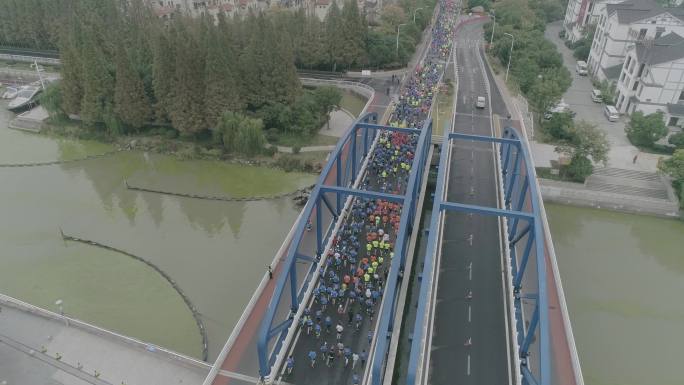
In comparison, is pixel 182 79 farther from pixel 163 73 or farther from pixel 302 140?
pixel 302 140

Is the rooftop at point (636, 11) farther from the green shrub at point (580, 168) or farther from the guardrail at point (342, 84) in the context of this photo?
the guardrail at point (342, 84)

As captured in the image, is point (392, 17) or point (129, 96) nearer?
point (129, 96)

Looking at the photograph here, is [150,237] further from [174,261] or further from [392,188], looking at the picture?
[392,188]

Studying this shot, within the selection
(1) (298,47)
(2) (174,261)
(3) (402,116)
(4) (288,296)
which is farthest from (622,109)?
(2) (174,261)

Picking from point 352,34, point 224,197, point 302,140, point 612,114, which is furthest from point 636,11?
point 224,197

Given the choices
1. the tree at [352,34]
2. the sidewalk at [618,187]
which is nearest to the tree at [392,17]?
the tree at [352,34]

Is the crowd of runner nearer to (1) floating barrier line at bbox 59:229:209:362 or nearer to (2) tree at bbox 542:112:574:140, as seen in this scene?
(1) floating barrier line at bbox 59:229:209:362
